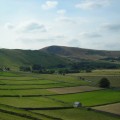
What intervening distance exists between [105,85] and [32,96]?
4922 cm

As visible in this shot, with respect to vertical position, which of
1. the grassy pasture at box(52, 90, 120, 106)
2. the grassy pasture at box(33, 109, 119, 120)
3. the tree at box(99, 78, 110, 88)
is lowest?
the grassy pasture at box(33, 109, 119, 120)

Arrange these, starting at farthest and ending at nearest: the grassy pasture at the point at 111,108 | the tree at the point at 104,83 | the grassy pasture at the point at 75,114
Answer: the tree at the point at 104,83 → the grassy pasture at the point at 111,108 → the grassy pasture at the point at 75,114

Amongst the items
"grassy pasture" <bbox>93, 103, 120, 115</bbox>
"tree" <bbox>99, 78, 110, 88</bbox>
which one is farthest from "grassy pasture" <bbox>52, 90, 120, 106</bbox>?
"tree" <bbox>99, 78, 110, 88</bbox>

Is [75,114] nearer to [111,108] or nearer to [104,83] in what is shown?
[111,108]

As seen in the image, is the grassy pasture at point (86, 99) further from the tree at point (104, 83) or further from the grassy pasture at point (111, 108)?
the tree at point (104, 83)

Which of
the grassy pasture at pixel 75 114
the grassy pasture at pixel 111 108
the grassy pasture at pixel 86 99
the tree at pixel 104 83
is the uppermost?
the tree at pixel 104 83

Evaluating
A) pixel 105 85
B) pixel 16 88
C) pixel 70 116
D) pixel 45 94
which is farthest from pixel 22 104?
pixel 105 85

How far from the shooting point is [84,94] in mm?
103562

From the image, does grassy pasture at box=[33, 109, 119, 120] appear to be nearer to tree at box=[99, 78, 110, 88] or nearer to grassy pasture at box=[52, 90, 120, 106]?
grassy pasture at box=[52, 90, 120, 106]

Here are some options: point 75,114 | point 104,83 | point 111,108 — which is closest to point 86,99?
point 111,108

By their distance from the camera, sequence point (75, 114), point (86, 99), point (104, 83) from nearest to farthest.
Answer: point (75, 114), point (86, 99), point (104, 83)

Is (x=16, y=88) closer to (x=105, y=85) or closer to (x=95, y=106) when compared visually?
(x=95, y=106)

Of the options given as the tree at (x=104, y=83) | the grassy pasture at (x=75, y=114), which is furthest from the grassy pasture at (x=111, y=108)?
the tree at (x=104, y=83)

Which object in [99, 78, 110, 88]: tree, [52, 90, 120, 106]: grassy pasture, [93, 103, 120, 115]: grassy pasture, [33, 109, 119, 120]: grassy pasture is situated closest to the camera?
[33, 109, 119, 120]: grassy pasture
